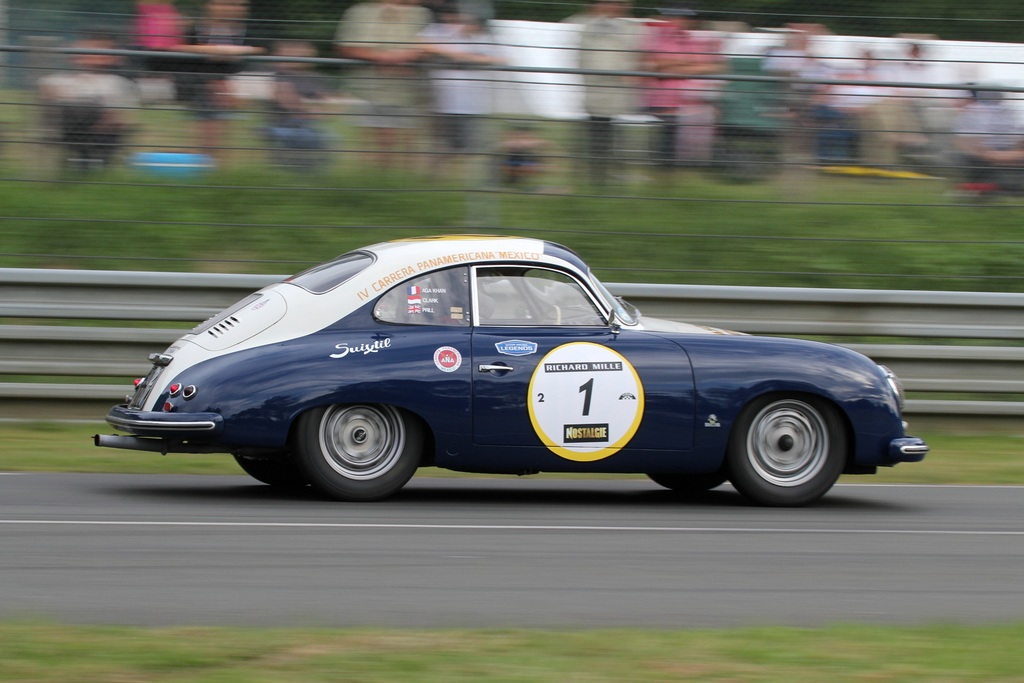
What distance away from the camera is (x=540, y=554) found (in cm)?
641

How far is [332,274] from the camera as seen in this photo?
801 centimetres

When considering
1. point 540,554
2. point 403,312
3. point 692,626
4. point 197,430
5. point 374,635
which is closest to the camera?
point 374,635

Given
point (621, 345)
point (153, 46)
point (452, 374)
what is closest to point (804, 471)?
point (621, 345)

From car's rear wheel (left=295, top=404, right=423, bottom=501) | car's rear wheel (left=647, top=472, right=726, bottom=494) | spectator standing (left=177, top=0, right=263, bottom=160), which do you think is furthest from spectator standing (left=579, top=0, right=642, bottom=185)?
car's rear wheel (left=295, top=404, right=423, bottom=501)

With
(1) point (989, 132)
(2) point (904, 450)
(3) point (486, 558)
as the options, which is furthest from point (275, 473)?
(1) point (989, 132)

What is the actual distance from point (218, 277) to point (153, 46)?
2.15 metres

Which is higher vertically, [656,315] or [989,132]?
[989,132]

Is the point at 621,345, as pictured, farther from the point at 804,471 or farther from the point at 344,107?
the point at 344,107

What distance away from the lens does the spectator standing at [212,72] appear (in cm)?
1137

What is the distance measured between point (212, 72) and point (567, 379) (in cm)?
518

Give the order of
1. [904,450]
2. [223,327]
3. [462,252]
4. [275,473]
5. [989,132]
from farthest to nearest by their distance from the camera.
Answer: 1. [989,132]
2. [275,473]
3. [904,450]
4. [462,252]
5. [223,327]

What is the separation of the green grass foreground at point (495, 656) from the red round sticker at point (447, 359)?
2876 mm

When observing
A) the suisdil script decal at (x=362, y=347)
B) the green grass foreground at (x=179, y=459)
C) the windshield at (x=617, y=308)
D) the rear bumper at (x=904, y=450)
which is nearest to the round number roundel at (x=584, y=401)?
the windshield at (x=617, y=308)

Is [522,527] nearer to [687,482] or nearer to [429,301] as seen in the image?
[429,301]
